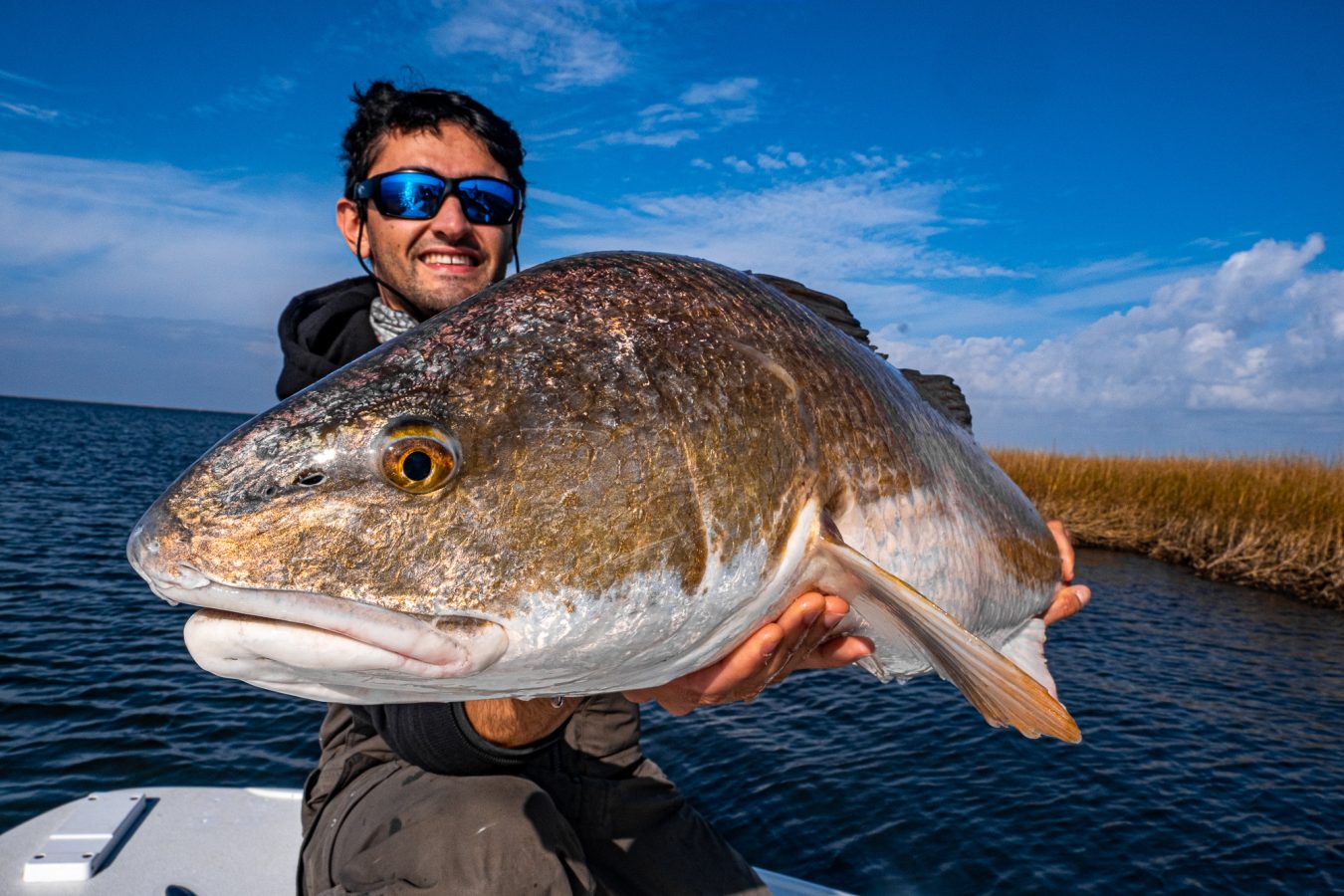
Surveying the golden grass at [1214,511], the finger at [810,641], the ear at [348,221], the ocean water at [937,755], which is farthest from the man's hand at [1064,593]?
the golden grass at [1214,511]

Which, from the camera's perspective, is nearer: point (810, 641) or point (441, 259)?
point (810, 641)

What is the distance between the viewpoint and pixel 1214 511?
20375 millimetres

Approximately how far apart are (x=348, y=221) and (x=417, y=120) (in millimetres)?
645

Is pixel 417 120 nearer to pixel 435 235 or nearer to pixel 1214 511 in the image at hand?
pixel 435 235

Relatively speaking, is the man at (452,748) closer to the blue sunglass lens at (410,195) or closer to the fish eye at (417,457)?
the blue sunglass lens at (410,195)

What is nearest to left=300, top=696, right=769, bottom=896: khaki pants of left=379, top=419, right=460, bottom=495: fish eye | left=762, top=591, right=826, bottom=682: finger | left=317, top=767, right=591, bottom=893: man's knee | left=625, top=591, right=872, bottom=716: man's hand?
left=317, top=767, right=591, bottom=893: man's knee

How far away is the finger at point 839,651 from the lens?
2.34 m

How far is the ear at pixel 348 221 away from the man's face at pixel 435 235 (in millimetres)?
190

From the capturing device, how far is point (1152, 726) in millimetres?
10000

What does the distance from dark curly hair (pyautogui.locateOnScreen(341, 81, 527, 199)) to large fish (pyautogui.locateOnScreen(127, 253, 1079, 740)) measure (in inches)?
93.0

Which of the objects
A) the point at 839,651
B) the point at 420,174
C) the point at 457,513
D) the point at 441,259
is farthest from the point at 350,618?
the point at 420,174

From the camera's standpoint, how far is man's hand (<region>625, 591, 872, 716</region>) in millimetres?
1943

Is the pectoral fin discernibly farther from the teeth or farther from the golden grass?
the golden grass

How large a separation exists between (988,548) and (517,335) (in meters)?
1.75
